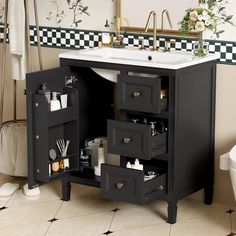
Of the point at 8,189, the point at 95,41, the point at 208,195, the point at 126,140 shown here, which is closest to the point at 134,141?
the point at 126,140

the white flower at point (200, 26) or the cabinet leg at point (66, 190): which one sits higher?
the white flower at point (200, 26)

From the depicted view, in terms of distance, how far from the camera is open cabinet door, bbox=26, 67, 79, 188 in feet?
12.0

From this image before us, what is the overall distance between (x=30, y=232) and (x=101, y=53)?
1219mm

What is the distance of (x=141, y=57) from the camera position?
4012 mm

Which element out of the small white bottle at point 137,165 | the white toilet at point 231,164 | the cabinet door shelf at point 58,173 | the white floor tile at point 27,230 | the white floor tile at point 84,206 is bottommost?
the white floor tile at point 27,230

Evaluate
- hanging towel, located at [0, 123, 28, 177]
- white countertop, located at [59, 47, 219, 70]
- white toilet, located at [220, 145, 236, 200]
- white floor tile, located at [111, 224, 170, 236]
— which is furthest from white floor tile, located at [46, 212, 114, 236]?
white countertop, located at [59, 47, 219, 70]

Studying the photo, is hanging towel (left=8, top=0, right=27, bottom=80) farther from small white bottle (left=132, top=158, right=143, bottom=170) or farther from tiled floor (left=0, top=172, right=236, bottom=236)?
small white bottle (left=132, top=158, right=143, bottom=170)

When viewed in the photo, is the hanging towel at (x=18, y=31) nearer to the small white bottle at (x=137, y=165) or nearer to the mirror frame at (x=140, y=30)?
the mirror frame at (x=140, y=30)

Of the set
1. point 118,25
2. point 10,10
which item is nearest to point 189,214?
point 118,25

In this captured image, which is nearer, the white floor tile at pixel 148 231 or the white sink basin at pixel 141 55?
the white floor tile at pixel 148 231

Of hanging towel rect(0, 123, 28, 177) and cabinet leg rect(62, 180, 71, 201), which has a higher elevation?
hanging towel rect(0, 123, 28, 177)

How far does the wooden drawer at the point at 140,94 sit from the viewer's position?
3.47 metres

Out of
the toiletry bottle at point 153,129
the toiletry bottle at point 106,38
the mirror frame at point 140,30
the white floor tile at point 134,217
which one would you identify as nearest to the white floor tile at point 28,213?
the white floor tile at point 134,217

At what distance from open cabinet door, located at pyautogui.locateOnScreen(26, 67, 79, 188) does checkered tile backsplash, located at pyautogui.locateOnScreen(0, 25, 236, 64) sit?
1.56 ft
